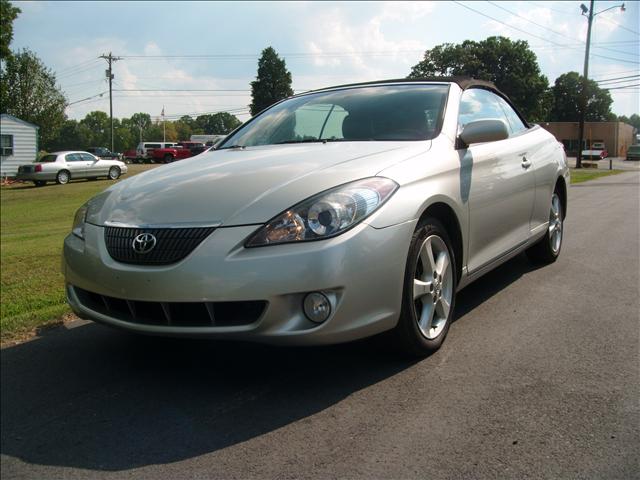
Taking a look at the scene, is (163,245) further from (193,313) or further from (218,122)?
(218,122)

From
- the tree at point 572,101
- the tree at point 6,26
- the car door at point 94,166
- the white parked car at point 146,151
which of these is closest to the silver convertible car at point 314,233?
the car door at point 94,166

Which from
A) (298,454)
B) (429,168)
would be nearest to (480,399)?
(298,454)

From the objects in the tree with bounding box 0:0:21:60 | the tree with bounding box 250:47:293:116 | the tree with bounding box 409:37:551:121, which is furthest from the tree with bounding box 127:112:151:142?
Result: the tree with bounding box 0:0:21:60

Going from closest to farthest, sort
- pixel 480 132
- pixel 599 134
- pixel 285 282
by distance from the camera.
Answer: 1. pixel 285 282
2. pixel 480 132
3. pixel 599 134

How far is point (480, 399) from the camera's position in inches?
112

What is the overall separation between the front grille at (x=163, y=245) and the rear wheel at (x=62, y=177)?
26.5m

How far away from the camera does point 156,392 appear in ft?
10.1

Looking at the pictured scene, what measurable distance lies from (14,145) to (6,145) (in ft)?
1.30

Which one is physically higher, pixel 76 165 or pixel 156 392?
pixel 76 165

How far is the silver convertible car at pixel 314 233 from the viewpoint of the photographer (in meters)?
2.76

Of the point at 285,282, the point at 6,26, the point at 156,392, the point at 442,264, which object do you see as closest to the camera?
the point at 285,282

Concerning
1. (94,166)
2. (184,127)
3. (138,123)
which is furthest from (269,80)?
(138,123)

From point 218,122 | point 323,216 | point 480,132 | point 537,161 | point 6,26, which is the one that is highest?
point 218,122

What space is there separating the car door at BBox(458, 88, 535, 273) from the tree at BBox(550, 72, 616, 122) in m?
100
